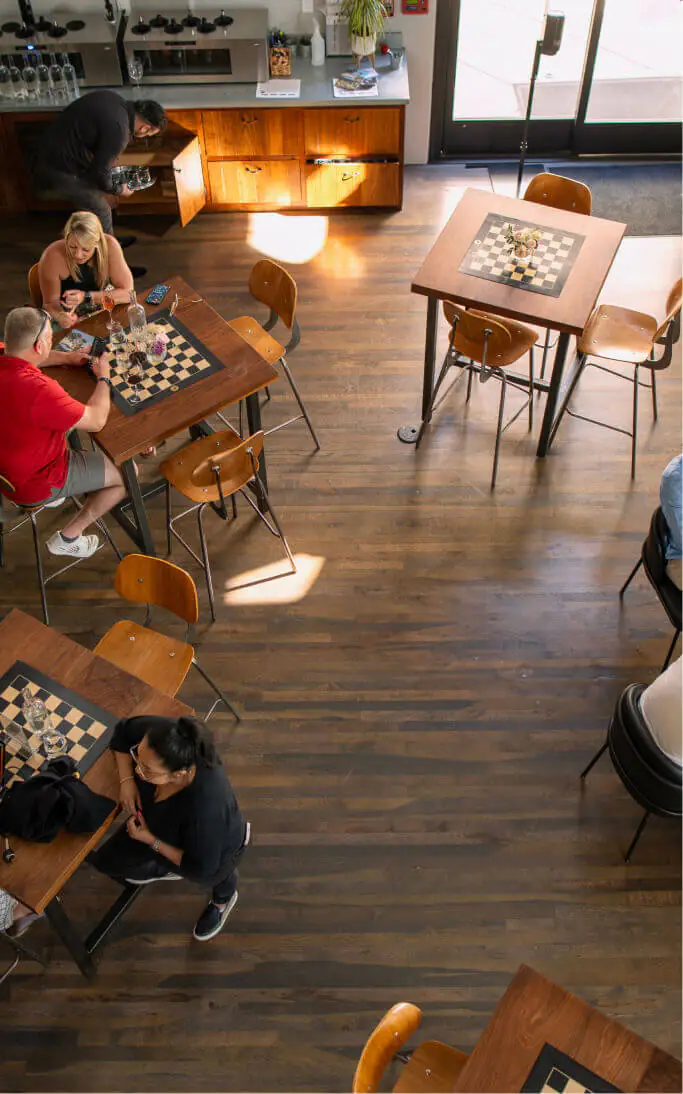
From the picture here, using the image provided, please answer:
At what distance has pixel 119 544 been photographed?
4941mm

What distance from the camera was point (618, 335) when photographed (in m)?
5.12

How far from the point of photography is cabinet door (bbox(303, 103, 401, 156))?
21.2 ft

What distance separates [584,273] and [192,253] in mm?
3066

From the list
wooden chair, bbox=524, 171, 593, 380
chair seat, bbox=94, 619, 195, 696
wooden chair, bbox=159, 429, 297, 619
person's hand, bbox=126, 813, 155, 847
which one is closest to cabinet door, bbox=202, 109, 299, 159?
wooden chair, bbox=524, 171, 593, 380

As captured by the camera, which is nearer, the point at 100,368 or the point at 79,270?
the point at 100,368

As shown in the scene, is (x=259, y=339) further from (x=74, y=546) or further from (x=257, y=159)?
(x=257, y=159)

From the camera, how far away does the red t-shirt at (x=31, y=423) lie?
3.90 m

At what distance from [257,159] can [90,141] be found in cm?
140

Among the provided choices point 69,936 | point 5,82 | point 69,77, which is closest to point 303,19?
point 69,77

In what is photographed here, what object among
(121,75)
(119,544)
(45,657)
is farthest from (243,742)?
(121,75)

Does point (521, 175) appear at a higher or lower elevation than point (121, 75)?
lower

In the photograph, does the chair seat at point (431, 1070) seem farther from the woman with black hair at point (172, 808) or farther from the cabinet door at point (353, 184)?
the cabinet door at point (353, 184)

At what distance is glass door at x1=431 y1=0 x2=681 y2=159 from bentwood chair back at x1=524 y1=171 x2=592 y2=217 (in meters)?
1.92

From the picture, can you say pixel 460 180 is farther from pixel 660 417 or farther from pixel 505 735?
pixel 505 735
